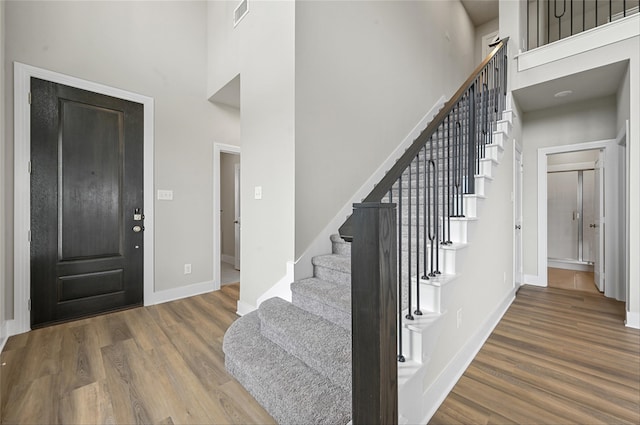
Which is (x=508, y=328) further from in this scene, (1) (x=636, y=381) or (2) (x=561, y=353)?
(1) (x=636, y=381)

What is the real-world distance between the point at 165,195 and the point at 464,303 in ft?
10.7

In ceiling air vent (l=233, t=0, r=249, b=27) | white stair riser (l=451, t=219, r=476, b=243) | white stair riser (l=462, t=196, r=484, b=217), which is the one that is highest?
ceiling air vent (l=233, t=0, r=249, b=27)

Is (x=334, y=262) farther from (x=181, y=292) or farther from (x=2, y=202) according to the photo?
(x=2, y=202)

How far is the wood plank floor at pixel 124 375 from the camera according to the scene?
58.8 inches

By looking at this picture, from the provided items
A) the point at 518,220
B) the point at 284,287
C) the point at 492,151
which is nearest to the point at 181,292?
the point at 284,287

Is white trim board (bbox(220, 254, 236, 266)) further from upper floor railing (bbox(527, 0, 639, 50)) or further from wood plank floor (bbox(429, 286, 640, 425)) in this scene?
upper floor railing (bbox(527, 0, 639, 50))

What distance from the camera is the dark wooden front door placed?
8.23ft

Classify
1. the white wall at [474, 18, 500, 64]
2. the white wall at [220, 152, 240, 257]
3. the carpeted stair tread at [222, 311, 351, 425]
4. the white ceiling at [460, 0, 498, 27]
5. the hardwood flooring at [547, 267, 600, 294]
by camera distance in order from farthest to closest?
the white wall at [474, 18, 500, 64]
the white wall at [220, 152, 240, 257]
the white ceiling at [460, 0, 498, 27]
the hardwood flooring at [547, 267, 600, 294]
the carpeted stair tread at [222, 311, 351, 425]

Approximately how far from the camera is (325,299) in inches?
73.9

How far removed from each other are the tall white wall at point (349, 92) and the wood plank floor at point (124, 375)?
1.09 m

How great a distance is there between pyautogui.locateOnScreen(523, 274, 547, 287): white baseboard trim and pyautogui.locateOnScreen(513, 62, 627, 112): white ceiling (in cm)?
242

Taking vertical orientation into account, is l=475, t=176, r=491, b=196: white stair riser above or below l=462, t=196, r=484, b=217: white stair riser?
above

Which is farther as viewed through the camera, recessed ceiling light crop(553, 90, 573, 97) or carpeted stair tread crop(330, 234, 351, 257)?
recessed ceiling light crop(553, 90, 573, 97)

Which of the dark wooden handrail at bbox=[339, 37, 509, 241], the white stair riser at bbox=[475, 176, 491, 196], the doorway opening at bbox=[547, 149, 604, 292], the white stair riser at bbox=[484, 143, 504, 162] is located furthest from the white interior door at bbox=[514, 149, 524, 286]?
the dark wooden handrail at bbox=[339, 37, 509, 241]
